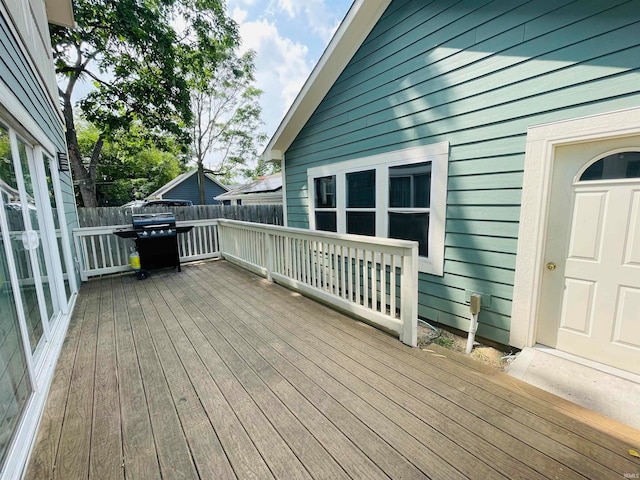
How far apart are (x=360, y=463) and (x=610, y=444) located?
1293mm

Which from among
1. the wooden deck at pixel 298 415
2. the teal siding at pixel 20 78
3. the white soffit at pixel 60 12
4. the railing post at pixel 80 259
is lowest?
the wooden deck at pixel 298 415

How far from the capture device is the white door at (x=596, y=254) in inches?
78.3

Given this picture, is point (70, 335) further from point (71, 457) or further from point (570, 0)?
point (570, 0)

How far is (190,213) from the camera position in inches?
314

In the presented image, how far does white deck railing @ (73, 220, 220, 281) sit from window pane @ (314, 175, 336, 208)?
8.61ft

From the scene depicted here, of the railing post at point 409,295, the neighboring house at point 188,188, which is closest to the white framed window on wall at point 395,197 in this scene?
the railing post at point 409,295

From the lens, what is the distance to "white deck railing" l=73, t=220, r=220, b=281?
4.63 m

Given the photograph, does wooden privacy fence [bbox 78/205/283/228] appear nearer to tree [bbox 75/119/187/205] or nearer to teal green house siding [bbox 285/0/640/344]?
teal green house siding [bbox 285/0/640/344]

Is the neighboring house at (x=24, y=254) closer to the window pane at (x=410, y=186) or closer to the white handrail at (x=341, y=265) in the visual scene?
the white handrail at (x=341, y=265)

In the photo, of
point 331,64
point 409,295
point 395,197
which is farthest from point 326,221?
point 409,295

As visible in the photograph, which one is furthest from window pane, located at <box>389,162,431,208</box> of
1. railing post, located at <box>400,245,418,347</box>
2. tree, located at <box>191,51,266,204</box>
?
tree, located at <box>191,51,266,204</box>

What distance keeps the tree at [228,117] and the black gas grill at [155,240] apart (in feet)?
34.8

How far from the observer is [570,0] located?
2.04m

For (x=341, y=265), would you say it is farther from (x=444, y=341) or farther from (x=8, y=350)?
(x=8, y=350)
